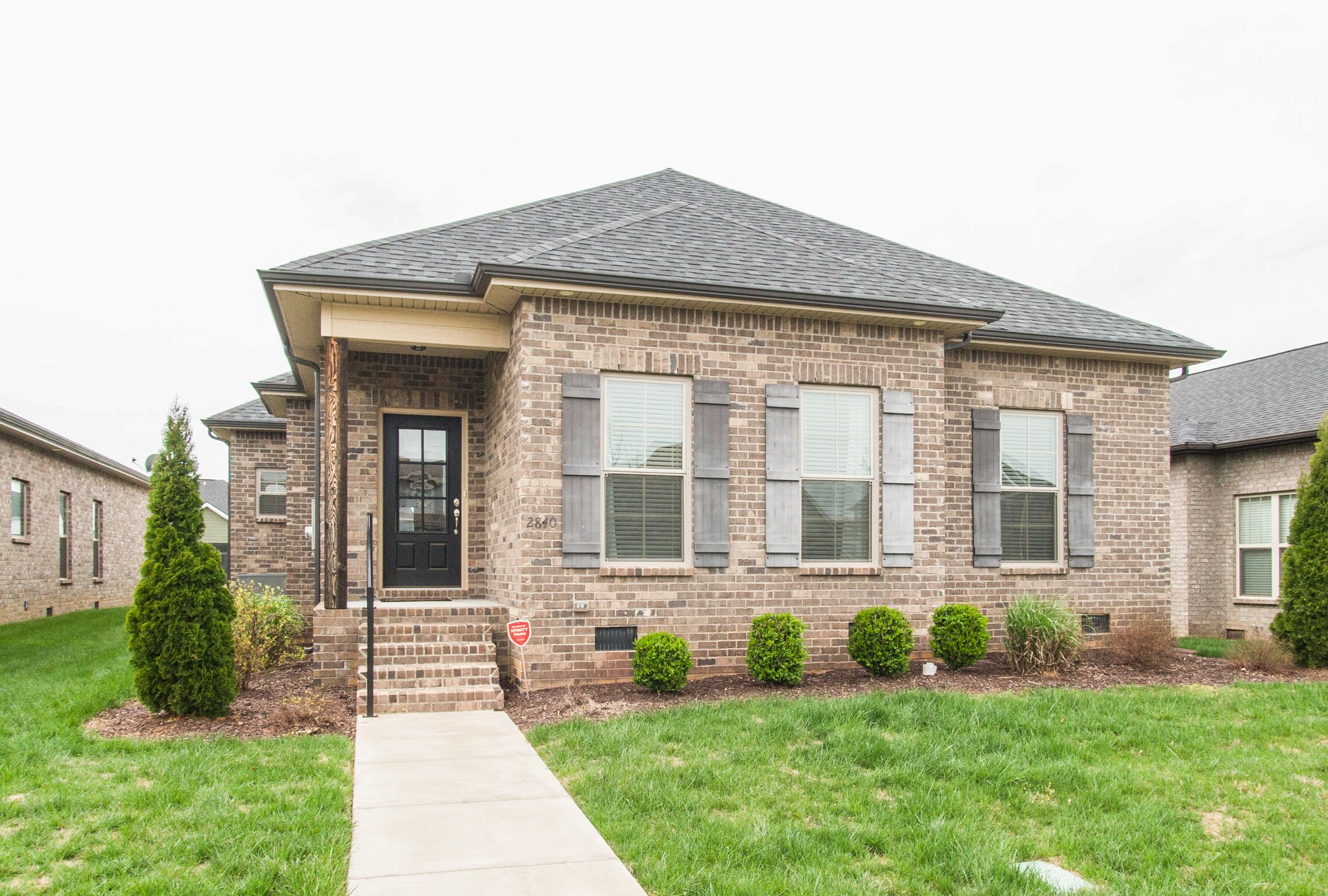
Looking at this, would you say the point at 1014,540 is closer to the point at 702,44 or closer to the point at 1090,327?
the point at 1090,327

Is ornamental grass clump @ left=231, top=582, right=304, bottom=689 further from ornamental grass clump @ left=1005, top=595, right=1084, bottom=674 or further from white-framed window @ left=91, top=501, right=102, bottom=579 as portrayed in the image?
white-framed window @ left=91, top=501, right=102, bottom=579

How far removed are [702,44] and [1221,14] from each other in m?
6.68

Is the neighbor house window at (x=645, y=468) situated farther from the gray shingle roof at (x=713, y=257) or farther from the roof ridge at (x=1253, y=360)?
the roof ridge at (x=1253, y=360)

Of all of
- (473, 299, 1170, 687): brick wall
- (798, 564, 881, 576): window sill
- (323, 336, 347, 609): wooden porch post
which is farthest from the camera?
(798, 564, 881, 576): window sill

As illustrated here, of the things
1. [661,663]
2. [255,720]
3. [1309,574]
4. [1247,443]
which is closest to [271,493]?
[255,720]

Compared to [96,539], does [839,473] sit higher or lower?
higher

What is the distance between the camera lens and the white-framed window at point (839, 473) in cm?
938

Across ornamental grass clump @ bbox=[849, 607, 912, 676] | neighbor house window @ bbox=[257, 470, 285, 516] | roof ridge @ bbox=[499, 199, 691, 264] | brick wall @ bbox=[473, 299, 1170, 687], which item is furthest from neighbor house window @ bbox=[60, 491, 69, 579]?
ornamental grass clump @ bbox=[849, 607, 912, 676]

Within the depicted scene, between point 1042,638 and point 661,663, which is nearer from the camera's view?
point 661,663

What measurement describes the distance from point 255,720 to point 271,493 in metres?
10.2

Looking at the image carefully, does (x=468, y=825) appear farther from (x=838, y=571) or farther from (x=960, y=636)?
(x=960, y=636)

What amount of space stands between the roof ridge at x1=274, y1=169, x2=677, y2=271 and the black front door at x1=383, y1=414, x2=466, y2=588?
2.00 metres

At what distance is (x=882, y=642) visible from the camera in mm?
8555

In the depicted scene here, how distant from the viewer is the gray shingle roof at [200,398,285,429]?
16344mm
